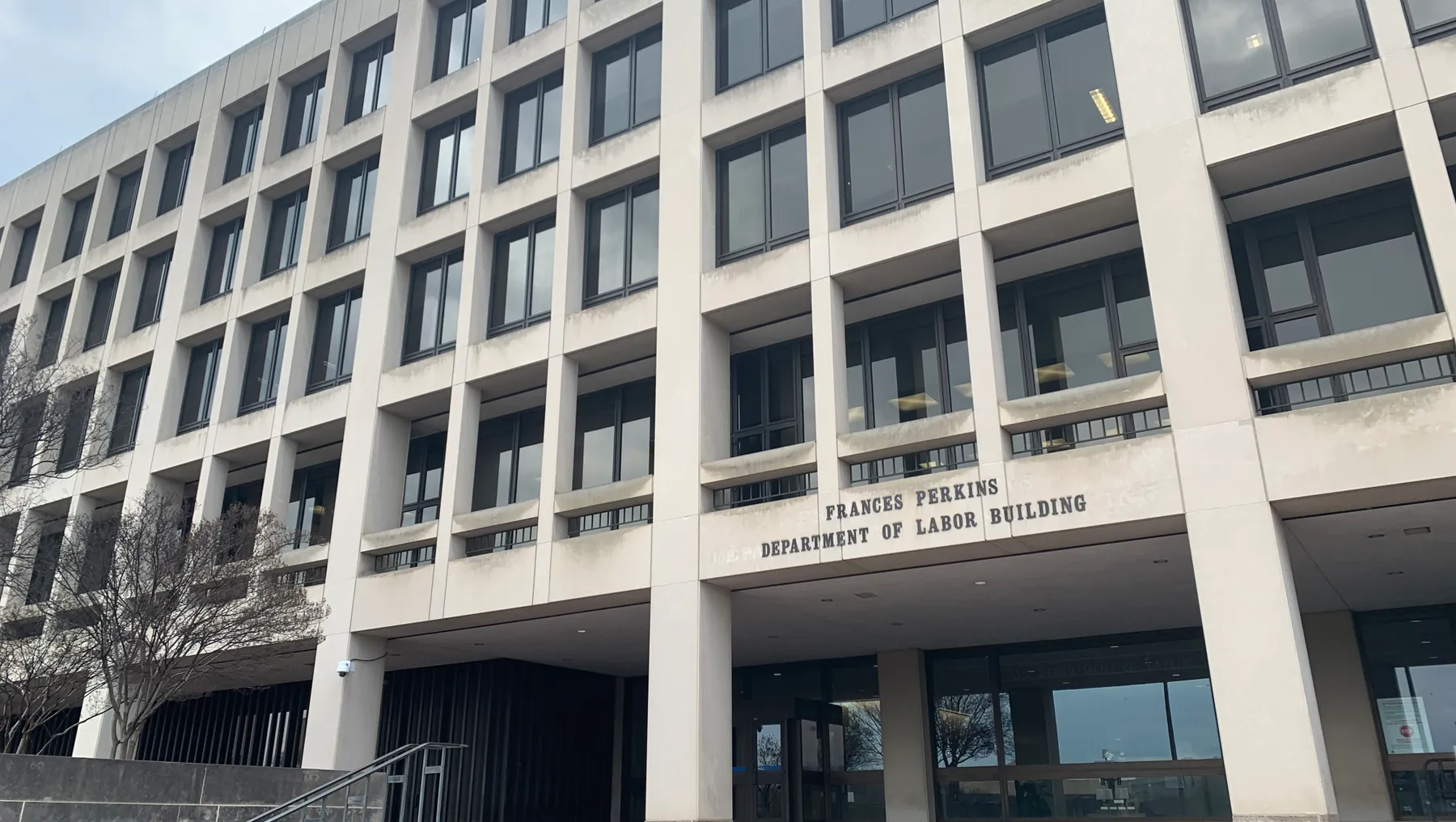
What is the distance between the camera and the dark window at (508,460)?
66.5 feet

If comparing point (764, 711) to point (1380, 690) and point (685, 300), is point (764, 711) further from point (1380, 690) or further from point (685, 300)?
point (1380, 690)

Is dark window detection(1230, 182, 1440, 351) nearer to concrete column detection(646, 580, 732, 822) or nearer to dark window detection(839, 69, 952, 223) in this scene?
dark window detection(839, 69, 952, 223)

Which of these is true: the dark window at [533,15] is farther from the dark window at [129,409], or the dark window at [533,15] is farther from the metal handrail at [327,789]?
the metal handrail at [327,789]

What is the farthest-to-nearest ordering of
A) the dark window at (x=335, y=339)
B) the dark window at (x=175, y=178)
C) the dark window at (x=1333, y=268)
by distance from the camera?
the dark window at (x=175, y=178), the dark window at (x=335, y=339), the dark window at (x=1333, y=268)

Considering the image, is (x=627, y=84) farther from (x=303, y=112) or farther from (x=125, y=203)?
(x=125, y=203)

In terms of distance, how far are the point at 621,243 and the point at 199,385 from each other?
11.7 metres

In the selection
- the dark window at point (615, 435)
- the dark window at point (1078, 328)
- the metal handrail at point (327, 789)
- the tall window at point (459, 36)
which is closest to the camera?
the metal handrail at point (327, 789)

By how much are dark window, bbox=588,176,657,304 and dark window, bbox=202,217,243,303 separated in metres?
10.4

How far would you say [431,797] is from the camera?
19.8 m

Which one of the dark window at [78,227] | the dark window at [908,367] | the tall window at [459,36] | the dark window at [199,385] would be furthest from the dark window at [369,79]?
the dark window at [908,367]

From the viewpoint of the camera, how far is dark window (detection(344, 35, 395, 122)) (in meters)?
24.2

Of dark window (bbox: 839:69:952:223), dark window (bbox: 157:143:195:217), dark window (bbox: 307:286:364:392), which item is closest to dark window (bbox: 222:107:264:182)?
dark window (bbox: 157:143:195:217)

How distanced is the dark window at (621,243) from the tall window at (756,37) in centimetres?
246

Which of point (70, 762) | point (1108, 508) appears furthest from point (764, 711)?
point (70, 762)
